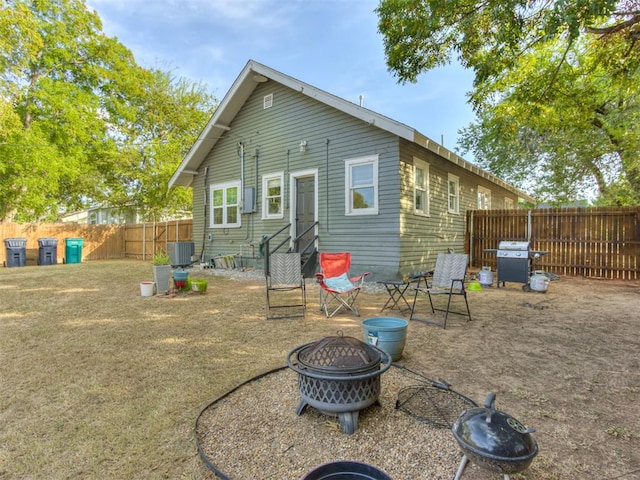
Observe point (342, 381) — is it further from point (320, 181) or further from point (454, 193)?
point (454, 193)

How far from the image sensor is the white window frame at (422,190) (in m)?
8.12

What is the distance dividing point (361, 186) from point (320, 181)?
1.18 m

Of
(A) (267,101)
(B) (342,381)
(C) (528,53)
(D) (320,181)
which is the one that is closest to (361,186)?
(D) (320,181)

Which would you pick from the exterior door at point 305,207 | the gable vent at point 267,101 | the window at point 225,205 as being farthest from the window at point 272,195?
the gable vent at point 267,101

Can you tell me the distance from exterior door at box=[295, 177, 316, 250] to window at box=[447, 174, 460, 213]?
4226 mm

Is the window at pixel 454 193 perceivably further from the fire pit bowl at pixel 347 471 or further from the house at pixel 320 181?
the fire pit bowl at pixel 347 471

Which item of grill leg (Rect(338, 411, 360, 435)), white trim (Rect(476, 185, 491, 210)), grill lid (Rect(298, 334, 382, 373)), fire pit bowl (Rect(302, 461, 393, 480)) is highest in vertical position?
white trim (Rect(476, 185, 491, 210))

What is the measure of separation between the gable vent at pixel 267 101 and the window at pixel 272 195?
2.03 meters

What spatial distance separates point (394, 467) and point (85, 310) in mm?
5319

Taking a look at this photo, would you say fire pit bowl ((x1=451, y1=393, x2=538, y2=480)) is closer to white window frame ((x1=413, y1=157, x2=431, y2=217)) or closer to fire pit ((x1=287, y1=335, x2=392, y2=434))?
fire pit ((x1=287, y1=335, x2=392, y2=434))

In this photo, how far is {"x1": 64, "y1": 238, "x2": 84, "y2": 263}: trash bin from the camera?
13305 mm

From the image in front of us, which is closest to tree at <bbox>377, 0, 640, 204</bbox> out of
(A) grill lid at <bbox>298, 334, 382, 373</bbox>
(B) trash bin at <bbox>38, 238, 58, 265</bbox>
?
(A) grill lid at <bbox>298, 334, 382, 373</bbox>

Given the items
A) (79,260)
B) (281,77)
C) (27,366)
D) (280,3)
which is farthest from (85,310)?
(79,260)

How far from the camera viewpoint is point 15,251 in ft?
39.3
